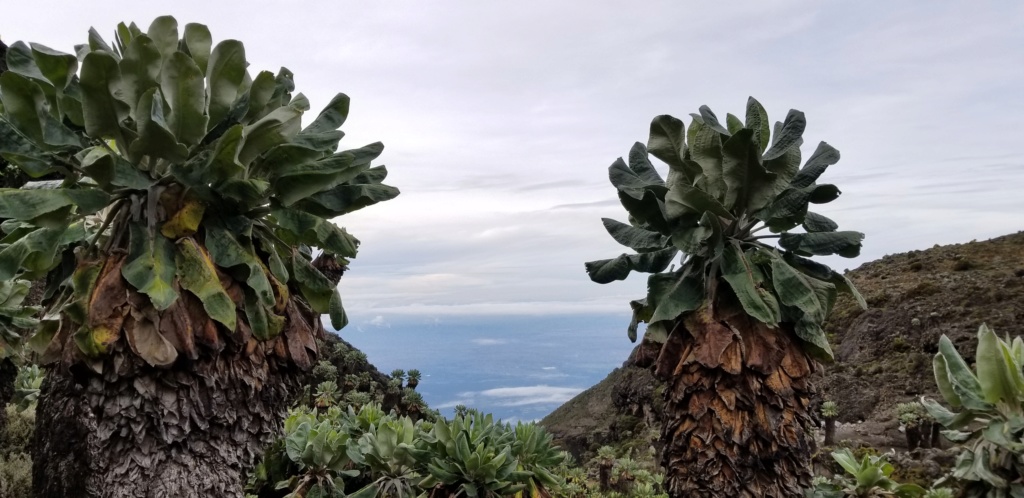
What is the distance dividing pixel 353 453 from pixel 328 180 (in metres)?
2.81

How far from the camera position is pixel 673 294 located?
5.36m

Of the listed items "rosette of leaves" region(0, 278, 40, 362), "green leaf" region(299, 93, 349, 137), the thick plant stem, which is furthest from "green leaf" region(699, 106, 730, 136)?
the thick plant stem

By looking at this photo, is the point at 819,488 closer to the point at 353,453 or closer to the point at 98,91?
the point at 353,453

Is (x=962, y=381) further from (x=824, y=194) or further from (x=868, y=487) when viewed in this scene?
(x=824, y=194)

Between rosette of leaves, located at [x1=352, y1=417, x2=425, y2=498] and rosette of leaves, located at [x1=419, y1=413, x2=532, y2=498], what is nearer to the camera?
rosette of leaves, located at [x1=419, y1=413, x2=532, y2=498]

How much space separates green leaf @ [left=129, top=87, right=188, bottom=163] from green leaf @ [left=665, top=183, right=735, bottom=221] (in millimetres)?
3353

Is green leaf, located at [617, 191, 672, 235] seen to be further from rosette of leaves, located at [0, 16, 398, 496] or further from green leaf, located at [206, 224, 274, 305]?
green leaf, located at [206, 224, 274, 305]

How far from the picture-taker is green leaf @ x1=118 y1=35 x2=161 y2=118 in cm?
364

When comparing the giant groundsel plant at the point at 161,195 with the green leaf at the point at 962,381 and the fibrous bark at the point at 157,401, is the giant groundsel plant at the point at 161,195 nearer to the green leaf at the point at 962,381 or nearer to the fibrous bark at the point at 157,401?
the fibrous bark at the point at 157,401

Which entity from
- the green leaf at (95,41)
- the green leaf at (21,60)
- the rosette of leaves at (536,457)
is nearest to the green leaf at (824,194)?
the rosette of leaves at (536,457)

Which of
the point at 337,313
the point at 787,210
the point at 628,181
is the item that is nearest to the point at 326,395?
the point at 337,313

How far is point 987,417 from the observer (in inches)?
217

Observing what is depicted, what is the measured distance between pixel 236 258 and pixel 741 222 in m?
3.88

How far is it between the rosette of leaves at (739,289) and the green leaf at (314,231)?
234cm
